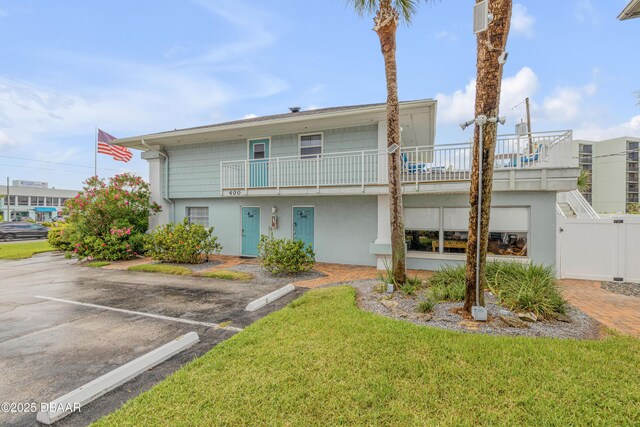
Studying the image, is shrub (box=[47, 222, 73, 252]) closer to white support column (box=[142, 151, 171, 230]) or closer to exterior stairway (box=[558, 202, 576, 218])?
white support column (box=[142, 151, 171, 230])

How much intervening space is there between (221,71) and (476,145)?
48.9 ft

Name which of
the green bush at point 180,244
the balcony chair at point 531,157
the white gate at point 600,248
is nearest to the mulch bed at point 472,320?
the white gate at point 600,248

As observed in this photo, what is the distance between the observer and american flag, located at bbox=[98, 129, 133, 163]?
15346 mm

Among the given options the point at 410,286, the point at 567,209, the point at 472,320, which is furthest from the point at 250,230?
the point at 567,209

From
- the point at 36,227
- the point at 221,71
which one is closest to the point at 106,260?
the point at 221,71

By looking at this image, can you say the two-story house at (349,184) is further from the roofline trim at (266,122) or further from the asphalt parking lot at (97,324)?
the asphalt parking lot at (97,324)

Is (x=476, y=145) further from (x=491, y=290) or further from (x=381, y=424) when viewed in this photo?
(x=381, y=424)

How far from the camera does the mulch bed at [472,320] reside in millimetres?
4227

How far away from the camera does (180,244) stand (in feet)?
34.0

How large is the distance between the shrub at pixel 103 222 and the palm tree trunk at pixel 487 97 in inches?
491

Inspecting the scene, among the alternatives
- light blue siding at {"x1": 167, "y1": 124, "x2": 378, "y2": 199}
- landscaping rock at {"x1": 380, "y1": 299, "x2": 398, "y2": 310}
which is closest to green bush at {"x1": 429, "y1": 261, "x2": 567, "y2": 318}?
landscaping rock at {"x1": 380, "y1": 299, "x2": 398, "y2": 310}

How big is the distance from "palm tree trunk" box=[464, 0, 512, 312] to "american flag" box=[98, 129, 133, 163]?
1733cm

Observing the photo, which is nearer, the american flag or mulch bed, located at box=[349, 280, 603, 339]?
mulch bed, located at box=[349, 280, 603, 339]

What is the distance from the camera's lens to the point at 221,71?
50.6 feet
